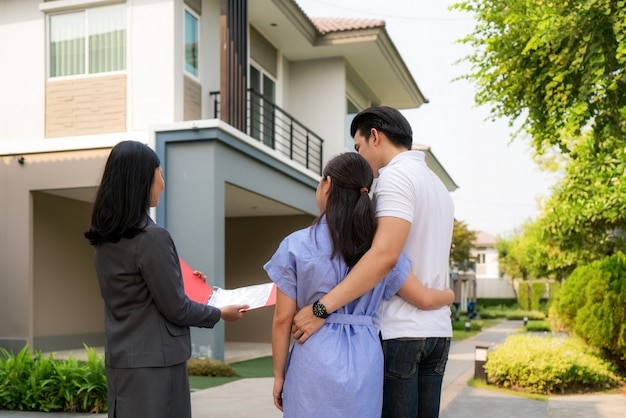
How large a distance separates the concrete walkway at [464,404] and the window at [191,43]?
5.85 m

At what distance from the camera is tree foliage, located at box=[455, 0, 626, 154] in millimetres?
7344

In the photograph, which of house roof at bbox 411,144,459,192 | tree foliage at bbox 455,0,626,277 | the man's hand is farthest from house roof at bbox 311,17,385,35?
the man's hand

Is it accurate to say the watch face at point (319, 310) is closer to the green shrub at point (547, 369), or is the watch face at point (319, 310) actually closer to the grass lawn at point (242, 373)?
the grass lawn at point (242, 373)

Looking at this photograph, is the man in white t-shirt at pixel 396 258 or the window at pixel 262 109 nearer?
the man in white t-shirt at pixel 396 258

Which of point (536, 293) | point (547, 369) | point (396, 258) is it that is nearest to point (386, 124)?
point (396, 258)

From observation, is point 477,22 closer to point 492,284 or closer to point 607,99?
point 607,99

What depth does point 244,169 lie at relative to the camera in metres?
12.5

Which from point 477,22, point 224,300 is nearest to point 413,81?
point 477,22

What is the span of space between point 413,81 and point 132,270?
18.2 meters

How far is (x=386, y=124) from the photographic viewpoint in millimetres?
2789

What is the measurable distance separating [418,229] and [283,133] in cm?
1390

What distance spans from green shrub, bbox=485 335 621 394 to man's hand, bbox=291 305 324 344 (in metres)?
7.06

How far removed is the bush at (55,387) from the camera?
653cm

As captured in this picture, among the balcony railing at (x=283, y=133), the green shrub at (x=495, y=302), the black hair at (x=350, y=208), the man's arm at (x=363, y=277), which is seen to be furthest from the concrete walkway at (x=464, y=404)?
the green shrub at (x=495, y=302)
